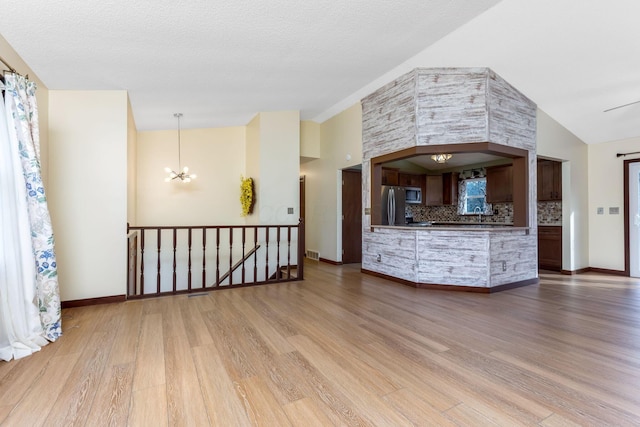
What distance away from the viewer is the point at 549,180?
5617 millimetres

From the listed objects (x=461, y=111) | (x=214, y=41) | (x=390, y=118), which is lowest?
(x=461, y=111)

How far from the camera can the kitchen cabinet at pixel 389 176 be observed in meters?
6.52

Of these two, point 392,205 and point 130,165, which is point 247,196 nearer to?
point 130,165

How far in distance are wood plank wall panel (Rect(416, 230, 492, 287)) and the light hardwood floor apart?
0.62 metres

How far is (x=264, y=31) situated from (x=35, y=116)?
209 centimetres

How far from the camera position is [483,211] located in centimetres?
691

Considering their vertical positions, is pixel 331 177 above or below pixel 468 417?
above

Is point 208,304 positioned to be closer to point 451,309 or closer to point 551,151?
point 451,309

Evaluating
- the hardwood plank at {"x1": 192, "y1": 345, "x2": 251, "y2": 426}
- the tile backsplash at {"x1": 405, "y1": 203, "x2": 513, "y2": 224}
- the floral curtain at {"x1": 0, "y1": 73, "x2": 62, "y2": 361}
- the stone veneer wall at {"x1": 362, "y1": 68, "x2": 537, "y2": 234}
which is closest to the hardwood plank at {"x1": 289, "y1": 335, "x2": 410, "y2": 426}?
the hardwood plank at {"x1": 192, "y1": 345, "x2": 251, "y2": 426}

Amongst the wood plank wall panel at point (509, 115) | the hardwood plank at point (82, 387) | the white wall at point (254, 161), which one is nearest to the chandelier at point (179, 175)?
the white wall at point (254, 161)

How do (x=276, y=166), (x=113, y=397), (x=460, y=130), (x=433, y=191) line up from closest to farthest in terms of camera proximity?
(x=113, y=397) → (x=460, y=130) → (x=276, y=166) → (x=433, y=191)

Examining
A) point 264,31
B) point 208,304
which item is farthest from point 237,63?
point 208,304

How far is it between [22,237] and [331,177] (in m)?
5.00

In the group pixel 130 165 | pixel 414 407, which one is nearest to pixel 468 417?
pixel 414 407
